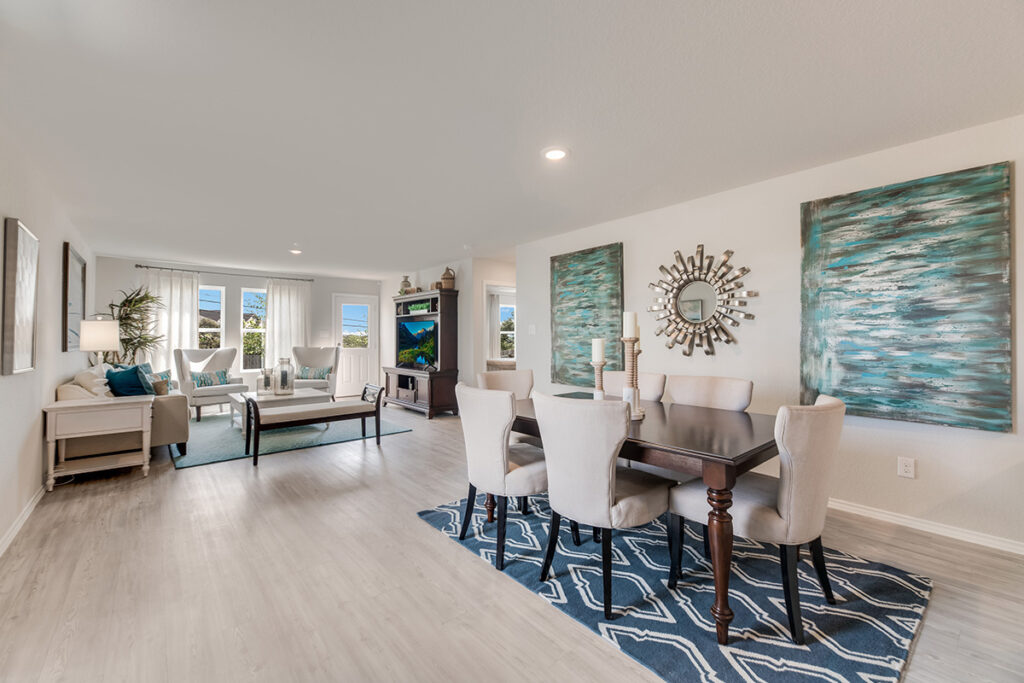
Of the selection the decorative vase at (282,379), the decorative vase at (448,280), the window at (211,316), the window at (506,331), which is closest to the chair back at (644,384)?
the decorative vase at (448,280)

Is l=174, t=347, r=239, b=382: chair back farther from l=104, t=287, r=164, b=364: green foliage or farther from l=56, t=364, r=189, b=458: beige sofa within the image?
l=56, t=364, r=189, b=458: beige sofa

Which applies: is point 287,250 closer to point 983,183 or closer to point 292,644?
point 292,644

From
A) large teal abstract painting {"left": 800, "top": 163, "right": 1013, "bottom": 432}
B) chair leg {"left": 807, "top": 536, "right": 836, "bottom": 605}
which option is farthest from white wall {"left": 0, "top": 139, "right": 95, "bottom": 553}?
large teal abstract painting {"left": 800, "top": 163, "right": 1013, "bottom": 432}

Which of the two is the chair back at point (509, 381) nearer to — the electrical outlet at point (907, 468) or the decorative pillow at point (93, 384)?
the electrical outlet at point (907, 468)

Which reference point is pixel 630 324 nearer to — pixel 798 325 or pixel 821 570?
pixel 821 570

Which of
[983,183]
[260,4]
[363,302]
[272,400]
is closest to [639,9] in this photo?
[260,4]

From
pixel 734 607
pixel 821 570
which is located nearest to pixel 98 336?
pixel 734 607

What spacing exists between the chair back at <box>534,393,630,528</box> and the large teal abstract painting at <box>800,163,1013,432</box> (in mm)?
1999

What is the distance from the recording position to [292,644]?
5.43 ft

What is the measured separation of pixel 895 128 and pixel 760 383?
1743 mm

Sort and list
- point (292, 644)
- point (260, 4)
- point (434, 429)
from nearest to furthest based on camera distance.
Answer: point (260, 4), point (292, 644), point (434, 429)

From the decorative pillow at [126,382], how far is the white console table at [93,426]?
0.53 m

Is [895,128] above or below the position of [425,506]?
above

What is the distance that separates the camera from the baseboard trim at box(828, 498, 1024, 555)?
2346 mm
